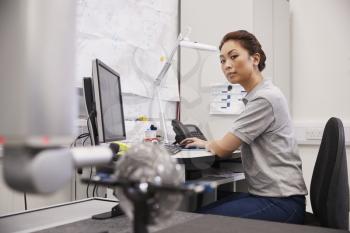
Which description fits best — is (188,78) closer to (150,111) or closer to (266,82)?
(150,111)

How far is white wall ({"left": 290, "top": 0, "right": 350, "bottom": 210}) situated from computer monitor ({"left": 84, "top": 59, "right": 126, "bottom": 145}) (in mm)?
1480

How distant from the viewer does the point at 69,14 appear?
0.29 meters

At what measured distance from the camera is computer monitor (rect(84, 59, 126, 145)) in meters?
1.44

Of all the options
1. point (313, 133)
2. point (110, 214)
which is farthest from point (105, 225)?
point (313, 133)

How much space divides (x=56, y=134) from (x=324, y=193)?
1276 mm

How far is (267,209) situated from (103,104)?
2.43ft

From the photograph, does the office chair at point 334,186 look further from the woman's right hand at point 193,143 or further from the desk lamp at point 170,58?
the desk lamp at point 170,58

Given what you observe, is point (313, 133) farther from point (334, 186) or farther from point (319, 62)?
point (334, 186)

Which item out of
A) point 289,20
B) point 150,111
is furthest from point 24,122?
point 289,20

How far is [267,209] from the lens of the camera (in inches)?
59.5

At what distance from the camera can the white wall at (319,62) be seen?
2.63m

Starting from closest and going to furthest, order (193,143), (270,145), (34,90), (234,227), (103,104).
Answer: (34,90)
(234,227)
(103,104)
(270,145)
(193,143)

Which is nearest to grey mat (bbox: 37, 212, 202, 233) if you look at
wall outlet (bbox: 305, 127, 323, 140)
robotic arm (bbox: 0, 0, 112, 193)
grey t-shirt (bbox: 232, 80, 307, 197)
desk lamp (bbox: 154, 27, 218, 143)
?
robotic arm (bbox: 0, 0, 112, 193)

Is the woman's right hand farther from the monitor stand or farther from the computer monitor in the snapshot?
the monitor stand
